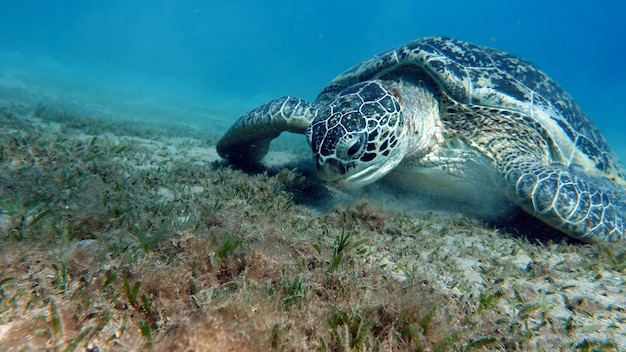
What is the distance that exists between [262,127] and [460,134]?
2437mm

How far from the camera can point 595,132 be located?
4578mm

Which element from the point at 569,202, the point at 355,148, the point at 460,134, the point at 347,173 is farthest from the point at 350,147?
the point at 569,202

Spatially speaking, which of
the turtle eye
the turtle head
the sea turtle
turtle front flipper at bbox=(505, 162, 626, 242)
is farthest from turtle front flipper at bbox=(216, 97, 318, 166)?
turtle front flipper at bbox=(505, 162, 626, 242)

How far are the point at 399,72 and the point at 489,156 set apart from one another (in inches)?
66.3

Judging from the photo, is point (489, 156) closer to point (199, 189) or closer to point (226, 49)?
point (199, 189)

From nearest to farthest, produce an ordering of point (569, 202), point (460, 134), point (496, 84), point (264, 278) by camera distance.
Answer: point (264, 278)
point (569, 202)
point (460, 134)
point (496, 84)

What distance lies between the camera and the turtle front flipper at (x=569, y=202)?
268 centimetres

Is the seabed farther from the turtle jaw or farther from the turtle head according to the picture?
the turtle head

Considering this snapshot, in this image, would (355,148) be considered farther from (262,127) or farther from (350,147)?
(262,127)

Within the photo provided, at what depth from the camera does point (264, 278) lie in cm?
151

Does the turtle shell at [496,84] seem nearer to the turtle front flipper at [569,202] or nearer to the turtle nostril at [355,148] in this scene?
the turtle front flipper at [569,202]

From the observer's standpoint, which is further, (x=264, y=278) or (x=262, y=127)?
(x=262, y=127)

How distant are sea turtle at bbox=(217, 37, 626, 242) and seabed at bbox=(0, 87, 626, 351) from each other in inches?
17.1

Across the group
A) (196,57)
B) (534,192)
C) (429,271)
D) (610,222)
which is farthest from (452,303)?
(196,57)
